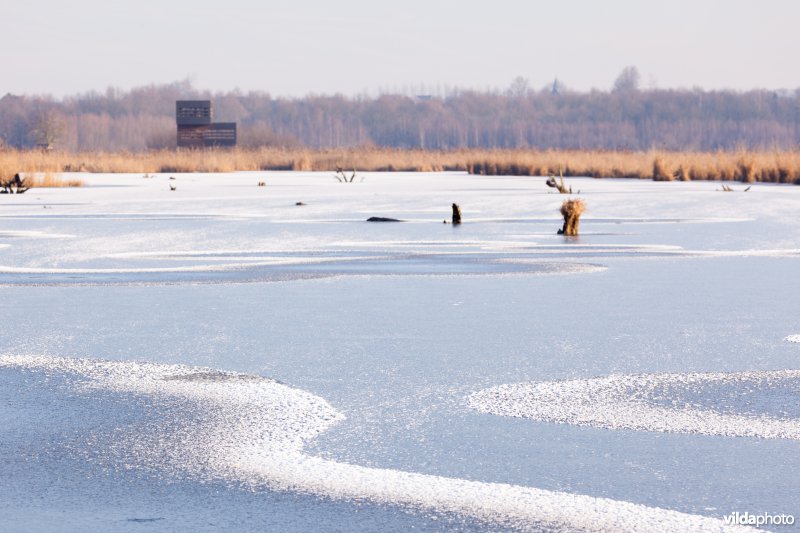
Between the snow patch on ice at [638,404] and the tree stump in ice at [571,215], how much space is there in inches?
377

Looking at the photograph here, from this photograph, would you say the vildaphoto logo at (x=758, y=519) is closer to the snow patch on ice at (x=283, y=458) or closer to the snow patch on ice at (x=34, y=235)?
the snow patch on ice at (x=283, y=458)

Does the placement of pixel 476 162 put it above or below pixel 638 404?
above

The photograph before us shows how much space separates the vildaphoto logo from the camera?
12.8 feet

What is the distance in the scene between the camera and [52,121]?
4764 inches

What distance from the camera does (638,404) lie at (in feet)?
18.9

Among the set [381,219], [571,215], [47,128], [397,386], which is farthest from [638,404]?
[47,128]

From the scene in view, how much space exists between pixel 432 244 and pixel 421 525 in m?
11.1

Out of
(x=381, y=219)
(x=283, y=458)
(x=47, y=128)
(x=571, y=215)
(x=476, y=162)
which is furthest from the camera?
(x=47, y=128)

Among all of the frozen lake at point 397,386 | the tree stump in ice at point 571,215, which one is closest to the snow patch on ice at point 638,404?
the frozen lake at point 397,386

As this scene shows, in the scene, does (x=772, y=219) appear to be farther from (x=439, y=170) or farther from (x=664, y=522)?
(x=439, y=170)

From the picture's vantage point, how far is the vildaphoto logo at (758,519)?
3.89m

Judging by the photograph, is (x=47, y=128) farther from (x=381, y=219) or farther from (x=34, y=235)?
(x=34, y=235)

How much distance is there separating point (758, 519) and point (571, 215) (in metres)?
12.4

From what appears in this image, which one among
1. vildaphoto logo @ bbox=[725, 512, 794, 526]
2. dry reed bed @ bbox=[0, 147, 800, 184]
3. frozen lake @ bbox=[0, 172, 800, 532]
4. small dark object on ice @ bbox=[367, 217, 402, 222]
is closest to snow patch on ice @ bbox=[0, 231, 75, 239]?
frozen lake @ bbox=[0, 172, 800, 532]
